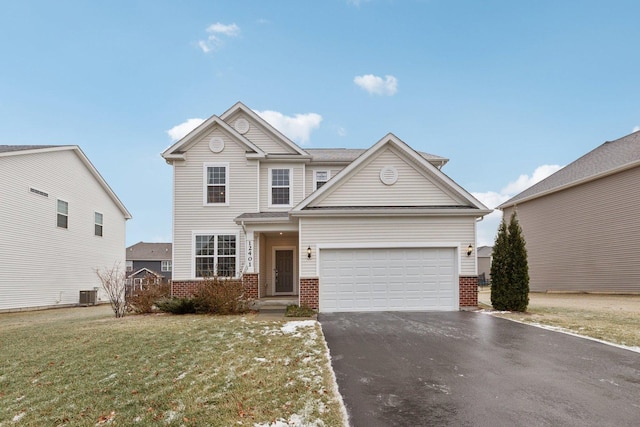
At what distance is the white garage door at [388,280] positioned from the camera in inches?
488

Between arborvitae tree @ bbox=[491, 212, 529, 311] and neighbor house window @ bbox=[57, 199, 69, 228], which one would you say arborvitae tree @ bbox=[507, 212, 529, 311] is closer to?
arborvitae tree @ bbox=[491, 212, 529, 311]

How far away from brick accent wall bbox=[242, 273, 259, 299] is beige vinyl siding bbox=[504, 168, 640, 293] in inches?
675

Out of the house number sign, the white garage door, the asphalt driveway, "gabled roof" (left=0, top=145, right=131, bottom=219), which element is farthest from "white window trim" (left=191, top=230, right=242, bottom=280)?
"gabled roof" (left=0, top=145, right=131, bottom=219)

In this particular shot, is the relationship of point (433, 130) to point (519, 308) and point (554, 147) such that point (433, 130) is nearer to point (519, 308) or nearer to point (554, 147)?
point (554, 147)

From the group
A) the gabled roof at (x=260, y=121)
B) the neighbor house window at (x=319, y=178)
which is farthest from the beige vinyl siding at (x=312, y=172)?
the gabled roof at (x=260, y=121)

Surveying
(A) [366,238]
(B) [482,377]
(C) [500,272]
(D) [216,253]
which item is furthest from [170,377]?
(C) [500,272]

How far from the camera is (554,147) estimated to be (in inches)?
786

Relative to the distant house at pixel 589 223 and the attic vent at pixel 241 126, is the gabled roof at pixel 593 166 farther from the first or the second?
the attic vent at pixel 241 126

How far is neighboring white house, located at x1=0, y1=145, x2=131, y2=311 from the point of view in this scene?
16.1 m

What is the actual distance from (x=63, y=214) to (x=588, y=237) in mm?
27084

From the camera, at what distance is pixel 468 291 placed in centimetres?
1256

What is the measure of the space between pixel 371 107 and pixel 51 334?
55.0 feet

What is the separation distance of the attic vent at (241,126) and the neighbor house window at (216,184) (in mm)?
2074

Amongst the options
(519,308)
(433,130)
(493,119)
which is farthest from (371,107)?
(519,308)
